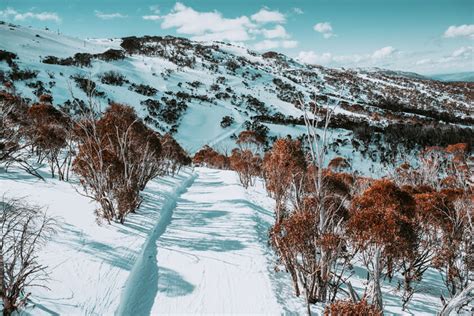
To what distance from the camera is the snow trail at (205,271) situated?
1171 centimetres

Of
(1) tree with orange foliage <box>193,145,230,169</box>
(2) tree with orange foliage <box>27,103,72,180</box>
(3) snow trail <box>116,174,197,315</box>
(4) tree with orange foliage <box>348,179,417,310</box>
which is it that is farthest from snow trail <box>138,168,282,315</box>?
(1) tree with orange foliage <box>193,145,230,169</box>

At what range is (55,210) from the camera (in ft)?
55.8

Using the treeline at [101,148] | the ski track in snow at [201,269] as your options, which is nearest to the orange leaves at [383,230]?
the ski track in snow at [201,269]

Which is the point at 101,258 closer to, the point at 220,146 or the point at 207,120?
the point at 220,146

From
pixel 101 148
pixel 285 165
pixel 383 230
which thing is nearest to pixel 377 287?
pixel 383 230

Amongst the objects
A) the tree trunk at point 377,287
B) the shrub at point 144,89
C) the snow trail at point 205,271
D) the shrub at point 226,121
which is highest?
the shrub at point 144,89

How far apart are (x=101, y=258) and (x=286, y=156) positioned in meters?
11.3

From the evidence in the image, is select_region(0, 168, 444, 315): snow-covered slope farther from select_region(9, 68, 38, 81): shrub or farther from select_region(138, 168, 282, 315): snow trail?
select_region(9, 68, 38, 81): shrub

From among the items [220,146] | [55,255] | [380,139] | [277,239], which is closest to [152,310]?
[55,255]

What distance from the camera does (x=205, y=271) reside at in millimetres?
14375

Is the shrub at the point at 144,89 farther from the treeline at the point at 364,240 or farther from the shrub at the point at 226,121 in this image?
the treeline at the point at 364,240

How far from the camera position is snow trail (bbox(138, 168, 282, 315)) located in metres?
11.7

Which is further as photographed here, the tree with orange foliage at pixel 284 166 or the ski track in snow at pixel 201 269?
the tree with orange foliage at pixel 284 166

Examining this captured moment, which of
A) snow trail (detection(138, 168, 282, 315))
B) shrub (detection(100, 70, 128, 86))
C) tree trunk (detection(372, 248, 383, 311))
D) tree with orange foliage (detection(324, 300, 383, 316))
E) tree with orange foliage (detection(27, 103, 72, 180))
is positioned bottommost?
snow trail (detection(138, 168, 282, 315))
